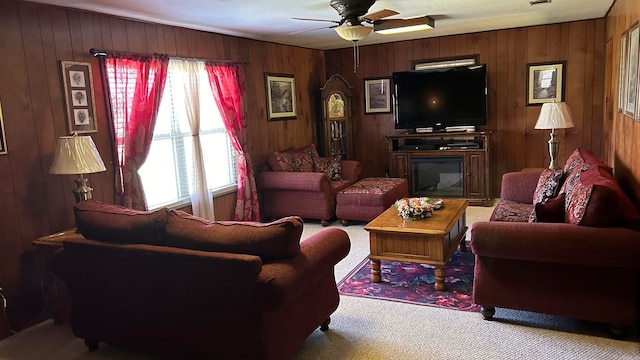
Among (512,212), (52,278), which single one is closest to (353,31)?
(512,212)

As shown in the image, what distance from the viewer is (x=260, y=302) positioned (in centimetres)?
226

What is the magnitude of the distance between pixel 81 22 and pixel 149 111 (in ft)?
2.97

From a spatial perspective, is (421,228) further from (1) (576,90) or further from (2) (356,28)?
(1) (576,90)

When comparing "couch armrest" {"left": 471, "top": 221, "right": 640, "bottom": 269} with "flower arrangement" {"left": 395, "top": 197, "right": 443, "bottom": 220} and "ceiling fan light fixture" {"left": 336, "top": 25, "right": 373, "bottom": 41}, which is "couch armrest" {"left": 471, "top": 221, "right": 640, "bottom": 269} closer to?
"flower arrangement" {"left": 395, "top": 197, "right": 443, "bottom": 220}

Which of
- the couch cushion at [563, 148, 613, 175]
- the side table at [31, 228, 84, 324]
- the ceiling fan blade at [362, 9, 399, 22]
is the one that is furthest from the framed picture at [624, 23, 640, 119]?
the side table at [31, 228, 84, 324]

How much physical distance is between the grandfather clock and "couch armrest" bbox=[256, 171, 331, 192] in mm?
1535

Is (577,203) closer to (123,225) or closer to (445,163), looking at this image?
(123,225)

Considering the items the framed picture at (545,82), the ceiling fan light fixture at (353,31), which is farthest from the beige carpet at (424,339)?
the framed picture at (545,82)

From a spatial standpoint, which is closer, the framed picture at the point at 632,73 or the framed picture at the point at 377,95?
the framed picture at the point at 632,73

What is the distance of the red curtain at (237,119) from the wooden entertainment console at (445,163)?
2222mm

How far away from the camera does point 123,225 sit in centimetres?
266

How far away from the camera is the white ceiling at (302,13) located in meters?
3.94

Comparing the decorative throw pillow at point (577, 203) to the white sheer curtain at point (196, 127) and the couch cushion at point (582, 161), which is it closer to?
the couch cushion at point (582, 161)

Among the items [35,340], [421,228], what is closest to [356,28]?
[421,228]
